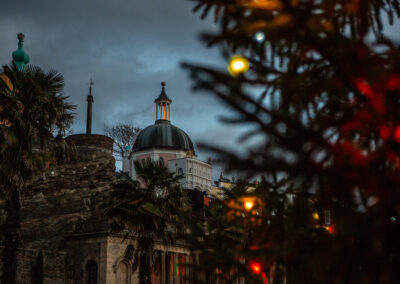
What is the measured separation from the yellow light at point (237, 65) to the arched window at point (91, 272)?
26.5m

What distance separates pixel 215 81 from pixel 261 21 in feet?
1.91

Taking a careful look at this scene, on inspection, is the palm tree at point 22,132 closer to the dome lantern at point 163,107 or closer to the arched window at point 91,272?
the arched window at point 91,272

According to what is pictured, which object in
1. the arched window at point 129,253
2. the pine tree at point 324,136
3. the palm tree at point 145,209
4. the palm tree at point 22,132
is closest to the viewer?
the pine tree at point 324,136

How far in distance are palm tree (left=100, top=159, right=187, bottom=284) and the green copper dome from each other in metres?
47.4

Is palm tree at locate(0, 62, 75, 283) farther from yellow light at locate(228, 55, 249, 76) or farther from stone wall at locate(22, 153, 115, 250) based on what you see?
yellow light at locate(228, 55, 249, 76)

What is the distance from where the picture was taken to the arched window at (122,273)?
28.9m

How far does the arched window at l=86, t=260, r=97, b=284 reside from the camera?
94.5 ft

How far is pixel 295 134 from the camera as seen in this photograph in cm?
341

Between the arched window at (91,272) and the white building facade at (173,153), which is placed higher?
the white building facade at (173,153)

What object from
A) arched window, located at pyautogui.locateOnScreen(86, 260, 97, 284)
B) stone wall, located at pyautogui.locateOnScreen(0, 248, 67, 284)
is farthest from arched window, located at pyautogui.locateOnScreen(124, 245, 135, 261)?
stone wall, located at pyautogui.locateOnScreen(0, 248, 67, 284)

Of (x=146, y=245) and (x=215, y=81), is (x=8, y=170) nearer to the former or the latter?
(x=146, y=245)

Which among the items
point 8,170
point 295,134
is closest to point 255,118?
point 295,134

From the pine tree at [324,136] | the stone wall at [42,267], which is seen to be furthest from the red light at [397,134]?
the stone wall at [42,267]

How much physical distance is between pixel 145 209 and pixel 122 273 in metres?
8.58
